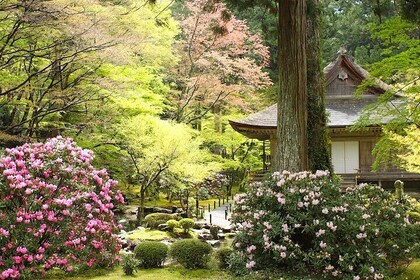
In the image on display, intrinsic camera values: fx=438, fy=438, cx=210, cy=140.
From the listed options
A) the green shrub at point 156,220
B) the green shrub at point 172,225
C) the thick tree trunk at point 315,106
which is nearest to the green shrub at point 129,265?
the thick tree trunk at point 315,106

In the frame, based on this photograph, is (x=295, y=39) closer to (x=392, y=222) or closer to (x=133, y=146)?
(x=392, y=222)

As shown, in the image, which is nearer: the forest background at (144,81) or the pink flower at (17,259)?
the pink flower at (17,259)

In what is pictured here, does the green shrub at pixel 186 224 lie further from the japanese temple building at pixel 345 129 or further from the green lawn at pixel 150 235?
the japanese temple building at pixel 345 129

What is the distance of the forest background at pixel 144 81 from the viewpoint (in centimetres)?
845

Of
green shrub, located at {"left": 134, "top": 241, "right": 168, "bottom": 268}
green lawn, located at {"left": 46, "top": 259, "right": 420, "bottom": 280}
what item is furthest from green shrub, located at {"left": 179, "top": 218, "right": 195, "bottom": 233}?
green lawn, located at {"left": 46, "top": 259, "right": 420, "bottom": 280}

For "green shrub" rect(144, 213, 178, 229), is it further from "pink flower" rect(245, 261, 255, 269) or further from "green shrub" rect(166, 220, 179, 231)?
"pink flower" rect(245, 261, 255, 269)

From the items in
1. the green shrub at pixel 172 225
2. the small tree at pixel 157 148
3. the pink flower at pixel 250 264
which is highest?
the small tree at pixel 157 148

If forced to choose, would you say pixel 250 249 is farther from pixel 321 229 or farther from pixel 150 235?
pixel 150 235

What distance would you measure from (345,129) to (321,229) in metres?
11.6

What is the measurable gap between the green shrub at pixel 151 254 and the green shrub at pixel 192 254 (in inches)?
8.2

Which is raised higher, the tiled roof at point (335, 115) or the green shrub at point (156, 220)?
the tiled roof at point (335, 115)

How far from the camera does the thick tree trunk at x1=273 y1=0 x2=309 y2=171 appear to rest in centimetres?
650

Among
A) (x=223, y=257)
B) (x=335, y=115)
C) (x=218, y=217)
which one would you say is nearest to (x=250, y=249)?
(x=223, y=257)

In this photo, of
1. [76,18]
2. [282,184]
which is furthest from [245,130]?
[282,184]
